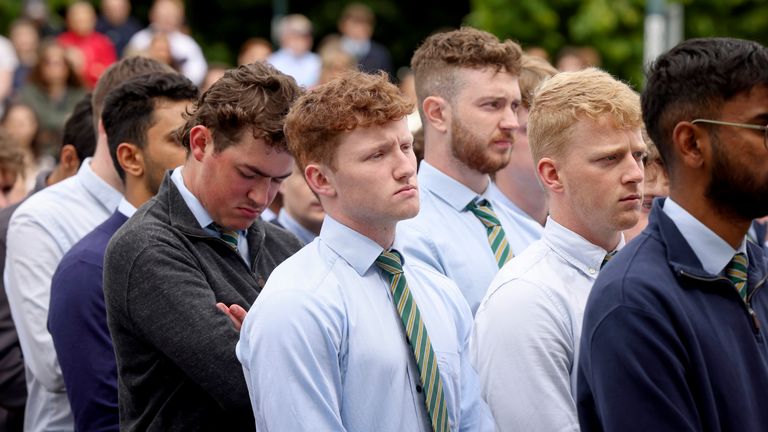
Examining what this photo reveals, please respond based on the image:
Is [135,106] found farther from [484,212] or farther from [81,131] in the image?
[484,212]

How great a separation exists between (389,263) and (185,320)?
27.2 inches

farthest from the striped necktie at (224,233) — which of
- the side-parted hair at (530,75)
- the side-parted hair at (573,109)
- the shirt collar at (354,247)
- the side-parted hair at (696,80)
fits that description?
the side-parted hair at (530,75)

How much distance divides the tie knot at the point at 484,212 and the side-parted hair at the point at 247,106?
1252 millimetres

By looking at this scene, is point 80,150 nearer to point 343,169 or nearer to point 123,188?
point 123,188

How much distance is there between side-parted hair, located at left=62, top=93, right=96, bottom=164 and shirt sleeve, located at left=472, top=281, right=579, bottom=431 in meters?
3.15

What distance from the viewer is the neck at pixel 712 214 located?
3311 millimetres

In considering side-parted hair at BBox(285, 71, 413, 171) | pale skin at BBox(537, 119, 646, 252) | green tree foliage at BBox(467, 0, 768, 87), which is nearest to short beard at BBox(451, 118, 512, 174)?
pale skin at BBox(537, 119, 646, 252)

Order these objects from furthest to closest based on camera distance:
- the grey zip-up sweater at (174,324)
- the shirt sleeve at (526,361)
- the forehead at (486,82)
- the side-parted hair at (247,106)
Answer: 1. the forehead at (486,82)
2. the side-parted hair at (247,106)
3. the grey zip-up sweater at (174,324)
4. the shirt sleeve at (526,361)

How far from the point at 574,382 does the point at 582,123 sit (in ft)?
2.87

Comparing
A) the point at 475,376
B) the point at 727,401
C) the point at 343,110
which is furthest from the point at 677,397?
the point at 343,110

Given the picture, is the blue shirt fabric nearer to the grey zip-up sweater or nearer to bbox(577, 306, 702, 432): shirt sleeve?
the grey zip-up sweater

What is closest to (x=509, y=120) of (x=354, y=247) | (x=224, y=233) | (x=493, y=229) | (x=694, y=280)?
A: (x=493, y=229)

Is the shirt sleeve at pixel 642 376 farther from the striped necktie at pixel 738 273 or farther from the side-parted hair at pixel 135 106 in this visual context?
the side-parted hair at pixel 135 106

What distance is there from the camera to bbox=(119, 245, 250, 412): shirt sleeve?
159 inches
